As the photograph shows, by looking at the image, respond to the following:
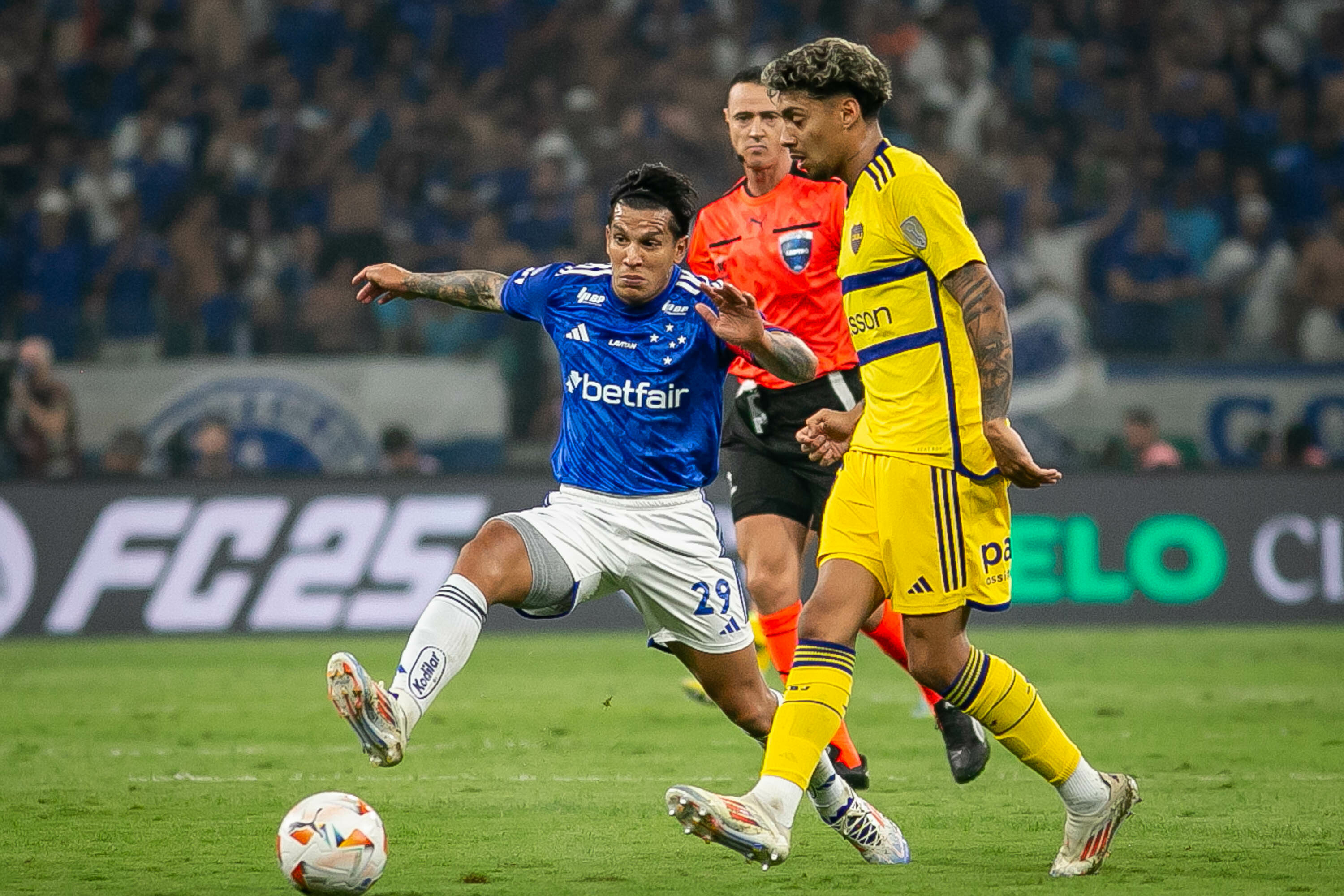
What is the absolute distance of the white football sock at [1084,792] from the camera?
492cm

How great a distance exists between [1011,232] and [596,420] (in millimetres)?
11429

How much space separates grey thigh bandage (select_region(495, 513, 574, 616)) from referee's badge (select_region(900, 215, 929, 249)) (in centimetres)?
136

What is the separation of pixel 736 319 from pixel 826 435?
545 mm

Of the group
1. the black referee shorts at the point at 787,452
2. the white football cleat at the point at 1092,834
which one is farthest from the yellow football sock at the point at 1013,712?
the black referee shorts at the point at 787,452

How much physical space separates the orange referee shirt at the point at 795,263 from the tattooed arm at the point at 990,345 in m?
1.78

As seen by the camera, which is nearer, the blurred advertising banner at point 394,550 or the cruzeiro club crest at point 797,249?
the cruzeiro club crest at point 797,249

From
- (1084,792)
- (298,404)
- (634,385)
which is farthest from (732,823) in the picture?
(298,404)

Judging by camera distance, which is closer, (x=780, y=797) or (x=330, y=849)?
(x=330, y=849)

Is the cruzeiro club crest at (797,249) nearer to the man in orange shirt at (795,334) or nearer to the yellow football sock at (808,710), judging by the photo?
the man in orange shirt at (795,334)

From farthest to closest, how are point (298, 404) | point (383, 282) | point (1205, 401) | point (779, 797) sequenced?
point (1205, 401) < point (298, 404) < point (383, 282) < point (779, 797)

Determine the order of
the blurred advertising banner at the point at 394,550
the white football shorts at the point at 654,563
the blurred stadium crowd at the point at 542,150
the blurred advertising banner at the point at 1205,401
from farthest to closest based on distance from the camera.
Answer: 1. the blurred stadium crowd at the point at 542,150
2. the blurred advertising banner at the point at 1205,401
3. the blurred advertising banner at the point at 394,550
4. the white football shorts at the point at 654,563

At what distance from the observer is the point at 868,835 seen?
5086 mm

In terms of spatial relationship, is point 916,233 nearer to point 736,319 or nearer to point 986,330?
point 986,330

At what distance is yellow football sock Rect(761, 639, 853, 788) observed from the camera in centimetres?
463
